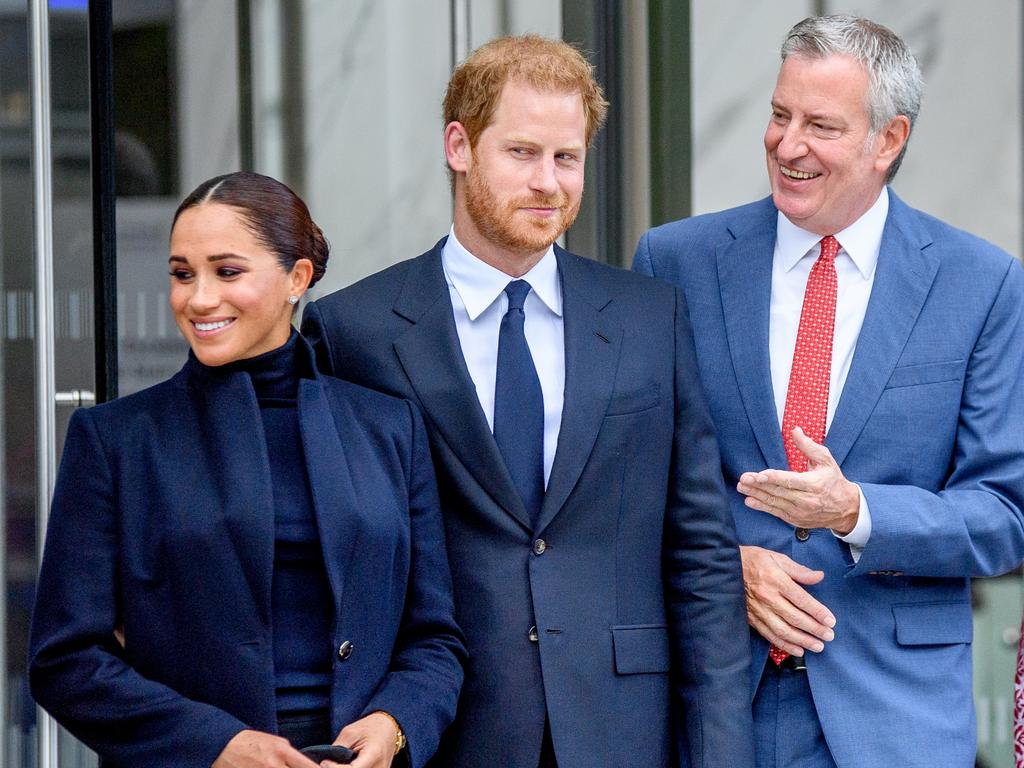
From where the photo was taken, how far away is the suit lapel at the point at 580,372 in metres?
2.73

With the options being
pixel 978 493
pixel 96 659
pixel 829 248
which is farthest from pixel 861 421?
pixel 96 659

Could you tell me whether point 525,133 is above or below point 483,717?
above

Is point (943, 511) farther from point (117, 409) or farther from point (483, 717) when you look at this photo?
point (117, 409)

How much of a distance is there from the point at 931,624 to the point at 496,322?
0.98 meters

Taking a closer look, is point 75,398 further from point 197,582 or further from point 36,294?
point 197,582

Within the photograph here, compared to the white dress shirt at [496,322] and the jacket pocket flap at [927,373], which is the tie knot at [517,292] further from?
the jacket pocket flap at [927,373]

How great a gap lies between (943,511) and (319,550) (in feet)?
3.72

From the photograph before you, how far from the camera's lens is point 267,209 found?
101 inches

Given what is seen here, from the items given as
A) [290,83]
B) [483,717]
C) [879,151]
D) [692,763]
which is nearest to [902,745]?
[692,763]

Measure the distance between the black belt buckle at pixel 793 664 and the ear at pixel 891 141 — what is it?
953 mm

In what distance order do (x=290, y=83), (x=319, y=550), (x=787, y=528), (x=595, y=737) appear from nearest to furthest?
(x=319, y=550)
(x=595, y=737)
(x=787, y=528)
(x=290, y=83)

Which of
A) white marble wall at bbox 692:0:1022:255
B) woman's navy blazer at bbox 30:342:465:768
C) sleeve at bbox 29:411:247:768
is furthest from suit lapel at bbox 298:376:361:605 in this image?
white marble wall at bbox 692:0:1022:255

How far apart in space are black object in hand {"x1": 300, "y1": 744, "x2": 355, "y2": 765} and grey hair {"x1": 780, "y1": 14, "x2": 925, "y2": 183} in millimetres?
1553

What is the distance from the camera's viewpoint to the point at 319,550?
8.28 ft
